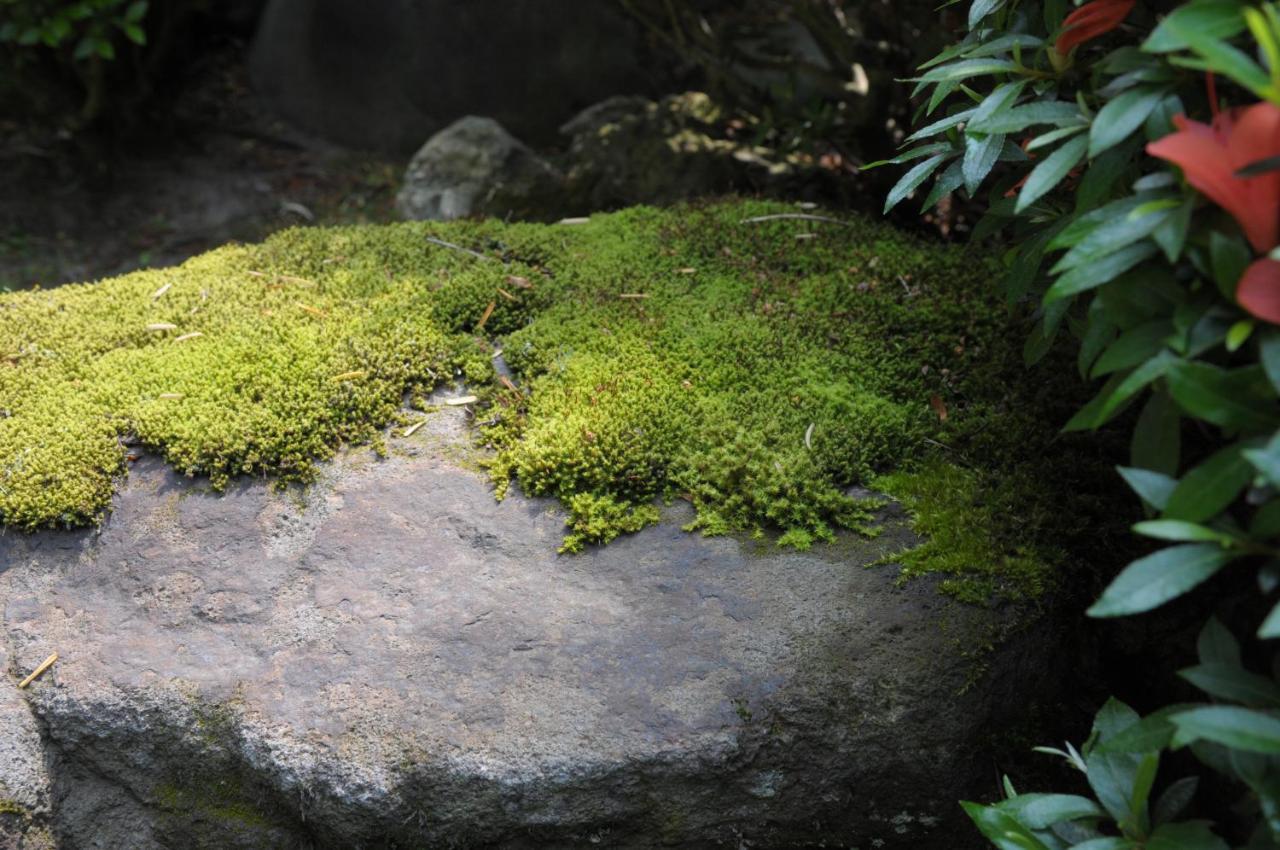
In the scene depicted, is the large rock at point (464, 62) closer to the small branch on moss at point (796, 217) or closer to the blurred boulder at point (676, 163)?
the blurred boulder at point (676, 163)

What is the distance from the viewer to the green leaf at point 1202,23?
1.56 m

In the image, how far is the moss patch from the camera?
9.27 feet

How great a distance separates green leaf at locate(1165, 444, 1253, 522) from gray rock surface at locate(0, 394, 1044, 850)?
3.11 ft

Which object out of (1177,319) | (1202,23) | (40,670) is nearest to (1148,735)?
(1177,319)

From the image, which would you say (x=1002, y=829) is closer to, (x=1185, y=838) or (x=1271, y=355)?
(x=1185, y=838)

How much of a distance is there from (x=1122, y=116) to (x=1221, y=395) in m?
0.58

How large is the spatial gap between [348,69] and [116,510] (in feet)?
17.3

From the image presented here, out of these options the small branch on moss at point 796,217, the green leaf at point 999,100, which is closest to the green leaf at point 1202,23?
the green leaf at point 999,100

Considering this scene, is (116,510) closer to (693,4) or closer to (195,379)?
(195,379)

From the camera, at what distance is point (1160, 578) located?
1.59 metres

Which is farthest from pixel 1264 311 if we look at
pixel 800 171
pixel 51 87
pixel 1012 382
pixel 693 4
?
pixel 51 87

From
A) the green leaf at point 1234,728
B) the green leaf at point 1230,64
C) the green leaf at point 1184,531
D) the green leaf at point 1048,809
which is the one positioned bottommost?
the green leaf at point 1048,809

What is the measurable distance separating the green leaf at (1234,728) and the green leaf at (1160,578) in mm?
183

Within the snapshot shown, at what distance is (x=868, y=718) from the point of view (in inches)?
95.1
